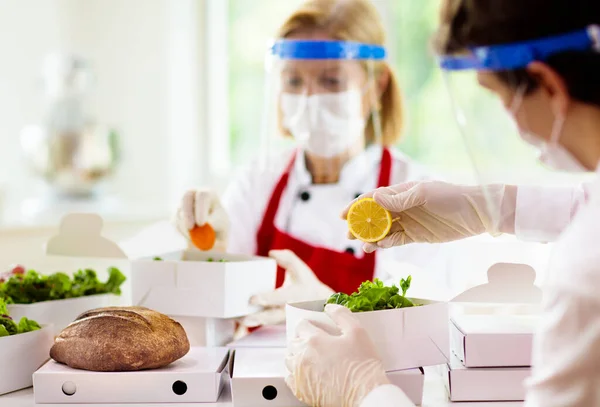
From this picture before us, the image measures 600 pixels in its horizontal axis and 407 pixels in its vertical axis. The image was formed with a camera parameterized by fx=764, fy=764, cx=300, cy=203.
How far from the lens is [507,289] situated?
1.35 meters

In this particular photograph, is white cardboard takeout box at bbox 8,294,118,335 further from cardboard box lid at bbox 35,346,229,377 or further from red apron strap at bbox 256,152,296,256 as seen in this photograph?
red apron strap at bbox 256,152,296,256

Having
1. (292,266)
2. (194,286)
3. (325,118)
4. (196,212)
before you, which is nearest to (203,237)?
(196,212)

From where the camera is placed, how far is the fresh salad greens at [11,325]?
1.32 m

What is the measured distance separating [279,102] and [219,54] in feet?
5.63

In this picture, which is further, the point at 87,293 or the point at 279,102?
the point at 279,102

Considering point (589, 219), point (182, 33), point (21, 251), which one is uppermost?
point (182, 33)

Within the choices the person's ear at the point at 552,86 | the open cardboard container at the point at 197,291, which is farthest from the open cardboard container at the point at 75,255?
the person's ear at the point at 552,86

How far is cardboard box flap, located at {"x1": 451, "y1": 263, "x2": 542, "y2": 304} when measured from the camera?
1.35 metres

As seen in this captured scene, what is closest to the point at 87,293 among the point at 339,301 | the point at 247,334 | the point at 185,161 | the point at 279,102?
the point at 247,334

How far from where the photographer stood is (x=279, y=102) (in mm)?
2111

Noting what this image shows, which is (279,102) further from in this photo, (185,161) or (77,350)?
(185,161)

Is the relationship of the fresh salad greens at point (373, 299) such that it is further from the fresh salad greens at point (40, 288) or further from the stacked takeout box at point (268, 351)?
the fresh salad greens at point (40, 288)

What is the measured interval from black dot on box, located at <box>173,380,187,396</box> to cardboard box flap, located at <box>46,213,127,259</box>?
543mm

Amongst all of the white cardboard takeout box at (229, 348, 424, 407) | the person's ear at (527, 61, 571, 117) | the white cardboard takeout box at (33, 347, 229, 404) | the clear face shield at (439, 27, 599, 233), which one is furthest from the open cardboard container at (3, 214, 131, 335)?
the person's ear at (527, 61, 571, 117)
